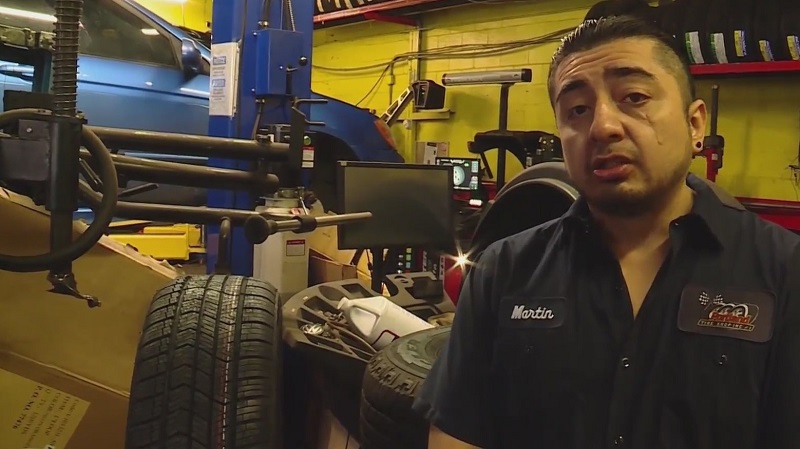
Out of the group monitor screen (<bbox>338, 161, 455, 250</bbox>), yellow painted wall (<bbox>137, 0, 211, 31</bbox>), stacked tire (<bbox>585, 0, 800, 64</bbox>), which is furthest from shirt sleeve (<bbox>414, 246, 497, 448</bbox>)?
yellow painted wall (<bbox>137, 0, 211, 31</bbox>)

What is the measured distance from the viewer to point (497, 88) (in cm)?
602

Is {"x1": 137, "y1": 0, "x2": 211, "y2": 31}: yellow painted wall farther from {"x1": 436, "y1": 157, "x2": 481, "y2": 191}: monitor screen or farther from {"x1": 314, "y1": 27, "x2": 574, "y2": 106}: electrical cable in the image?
{"x1": 436, "y1": 157, "x2": 481, "y2": 191}: monitor screen

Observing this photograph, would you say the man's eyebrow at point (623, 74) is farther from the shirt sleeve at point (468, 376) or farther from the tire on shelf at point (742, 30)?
the tire on shelf at point (742, 30)

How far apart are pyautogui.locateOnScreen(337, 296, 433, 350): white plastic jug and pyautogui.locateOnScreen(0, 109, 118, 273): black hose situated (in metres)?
0.90

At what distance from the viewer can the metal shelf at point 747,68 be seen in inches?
153

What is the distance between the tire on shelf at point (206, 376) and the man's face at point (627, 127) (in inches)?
37.8

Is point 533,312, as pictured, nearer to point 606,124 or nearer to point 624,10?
point 606,124

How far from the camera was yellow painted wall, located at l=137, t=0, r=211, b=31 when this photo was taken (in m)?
8.80

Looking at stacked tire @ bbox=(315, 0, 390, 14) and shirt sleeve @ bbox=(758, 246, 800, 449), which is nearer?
shirt sleeve @ bbox=(758, 246, 800, 449)

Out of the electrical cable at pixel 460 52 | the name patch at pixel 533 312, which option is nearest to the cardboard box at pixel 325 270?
the electrical cable at pixel 460 52

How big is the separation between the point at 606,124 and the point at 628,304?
26 centimetres

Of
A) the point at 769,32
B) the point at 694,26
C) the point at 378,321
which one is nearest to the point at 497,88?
the point at 694,26

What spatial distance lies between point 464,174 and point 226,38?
2.43 metres

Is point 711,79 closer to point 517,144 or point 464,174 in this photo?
point 517,144
